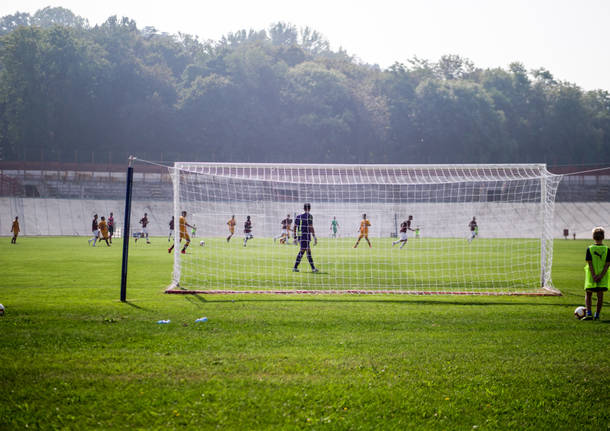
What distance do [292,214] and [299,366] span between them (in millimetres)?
34672

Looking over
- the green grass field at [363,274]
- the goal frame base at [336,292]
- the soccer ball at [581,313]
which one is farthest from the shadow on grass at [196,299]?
the soccer ball at [581,313]

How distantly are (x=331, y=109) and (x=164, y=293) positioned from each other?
66.1 m

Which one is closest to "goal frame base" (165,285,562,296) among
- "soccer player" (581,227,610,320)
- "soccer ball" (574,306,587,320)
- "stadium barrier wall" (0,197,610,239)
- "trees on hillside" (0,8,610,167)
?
"soccer ball" (574,306,587,320)

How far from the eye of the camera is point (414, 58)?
3529 inches

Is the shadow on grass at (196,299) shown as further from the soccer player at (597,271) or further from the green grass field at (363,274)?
the soccer player at (597,271)

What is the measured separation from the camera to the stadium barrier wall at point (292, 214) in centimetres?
4194

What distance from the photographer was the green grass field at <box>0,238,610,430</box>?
451 centimetres

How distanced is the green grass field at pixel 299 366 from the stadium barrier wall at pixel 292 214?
→ 31.0m

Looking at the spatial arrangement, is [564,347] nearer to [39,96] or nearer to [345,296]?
[345,296]

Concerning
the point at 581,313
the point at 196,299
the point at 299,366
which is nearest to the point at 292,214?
the point at 196,299

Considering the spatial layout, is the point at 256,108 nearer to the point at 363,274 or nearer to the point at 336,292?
the point at 363,274

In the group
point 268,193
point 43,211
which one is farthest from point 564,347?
point 43,211

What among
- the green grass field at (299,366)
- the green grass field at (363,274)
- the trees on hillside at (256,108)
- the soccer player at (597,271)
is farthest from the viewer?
the trees on hillside at (256,108)

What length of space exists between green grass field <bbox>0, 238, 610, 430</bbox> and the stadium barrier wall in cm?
3098
